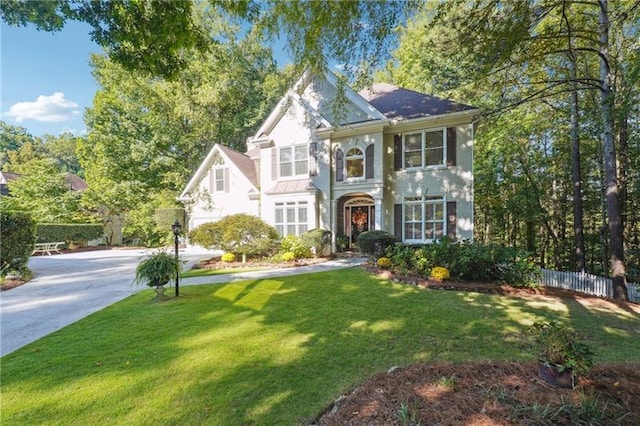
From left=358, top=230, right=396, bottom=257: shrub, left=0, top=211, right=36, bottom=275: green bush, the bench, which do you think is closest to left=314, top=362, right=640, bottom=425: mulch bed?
left=358, top=230, right=396, bottom=257: shrub

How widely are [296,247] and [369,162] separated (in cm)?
524

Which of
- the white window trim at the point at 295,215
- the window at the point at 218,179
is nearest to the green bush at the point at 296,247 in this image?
the white window trim at the point at 295,215

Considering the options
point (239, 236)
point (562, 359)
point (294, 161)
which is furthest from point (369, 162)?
point (562, 359)

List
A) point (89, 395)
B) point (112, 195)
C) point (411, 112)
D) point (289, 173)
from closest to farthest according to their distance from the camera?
1. point (89, 395)
2. point (411, 112)
3. point (289, 173)
4. point (112, 195)

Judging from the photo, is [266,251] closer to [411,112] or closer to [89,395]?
[411,112]

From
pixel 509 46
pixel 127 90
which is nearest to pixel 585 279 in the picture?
pixel 509 46

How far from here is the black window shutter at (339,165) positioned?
14.6m

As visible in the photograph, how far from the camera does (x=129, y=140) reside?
23906 millimetres

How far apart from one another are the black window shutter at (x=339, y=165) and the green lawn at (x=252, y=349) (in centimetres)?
815

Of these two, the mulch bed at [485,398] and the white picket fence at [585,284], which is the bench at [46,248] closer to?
the mulch bed at [485,398]

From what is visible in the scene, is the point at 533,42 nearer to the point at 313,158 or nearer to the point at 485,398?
the point at 485,398

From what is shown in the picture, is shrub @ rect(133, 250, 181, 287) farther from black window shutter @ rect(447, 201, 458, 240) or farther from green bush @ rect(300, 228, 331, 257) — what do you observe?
black window shutter @ rect(447, 201, 458, 240)

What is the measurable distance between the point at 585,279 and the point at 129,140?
28853 millimetres

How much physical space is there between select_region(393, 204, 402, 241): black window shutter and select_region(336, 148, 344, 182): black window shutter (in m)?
2.97
